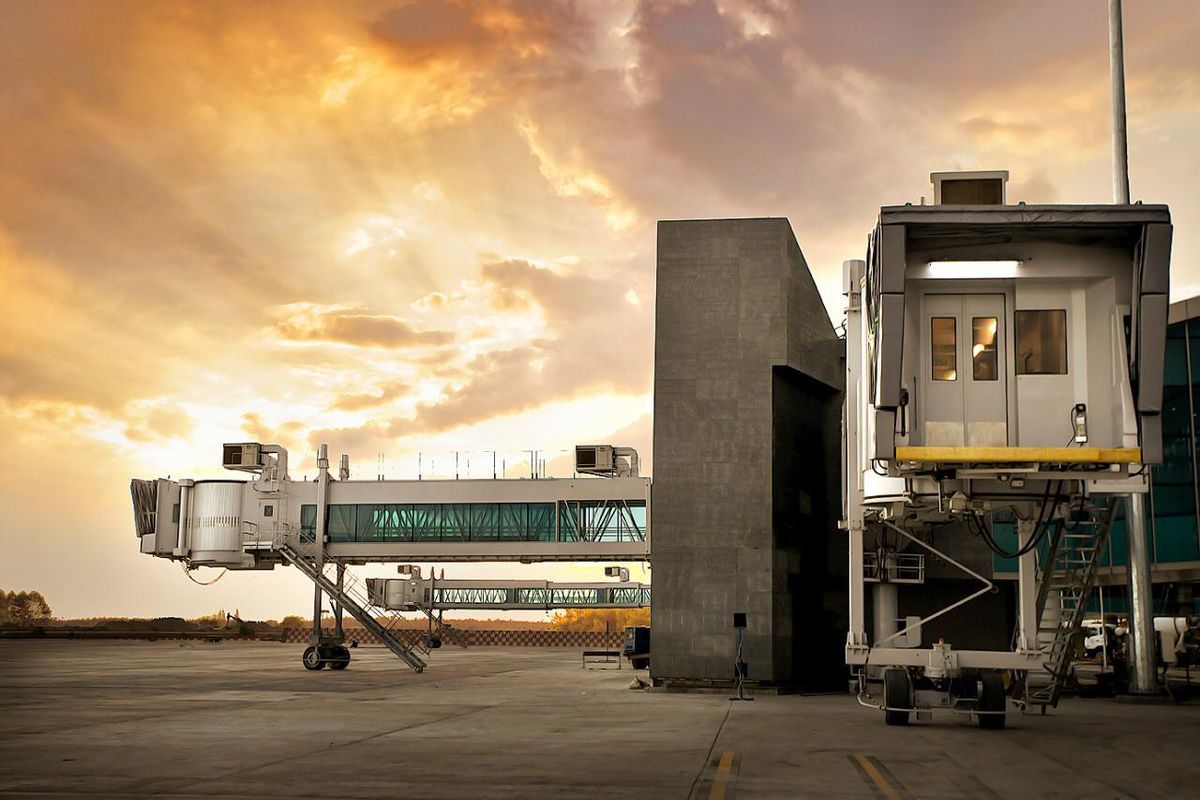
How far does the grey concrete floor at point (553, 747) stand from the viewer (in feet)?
48.6

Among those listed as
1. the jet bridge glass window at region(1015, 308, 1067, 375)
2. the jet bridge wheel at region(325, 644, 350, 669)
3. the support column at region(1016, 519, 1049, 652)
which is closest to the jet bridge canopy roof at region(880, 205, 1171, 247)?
the jet bridge glass window at region(1015, 308, 1067, 375)

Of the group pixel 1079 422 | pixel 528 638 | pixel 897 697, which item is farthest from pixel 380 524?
pixel 528 638

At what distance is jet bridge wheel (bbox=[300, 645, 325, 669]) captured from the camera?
49.6m

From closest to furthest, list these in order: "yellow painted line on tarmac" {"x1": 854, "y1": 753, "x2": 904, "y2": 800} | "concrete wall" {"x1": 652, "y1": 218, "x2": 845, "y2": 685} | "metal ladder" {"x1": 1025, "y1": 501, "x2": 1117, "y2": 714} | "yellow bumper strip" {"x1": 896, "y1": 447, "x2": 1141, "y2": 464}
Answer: "yellow painted line on tarmac" {"x1": 854, "y1": 753, "x2": 904, "y2": 800} → "yellow bumper strip" {"x1": 896, "y1": 447, "x2": 1141, "y2": 464} → "metal ladder" {"x1": 1025, "y1": 501, "x2": 1117, "y2": 714} → "concrete wall" {"x1": 652, "y1": 218, "x2": 845, "y2": 685}

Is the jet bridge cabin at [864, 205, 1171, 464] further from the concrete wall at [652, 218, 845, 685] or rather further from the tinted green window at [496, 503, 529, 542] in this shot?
the tinted green window at [496, 503, 529, 542]

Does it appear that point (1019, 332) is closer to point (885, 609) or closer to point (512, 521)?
point (885, 609)

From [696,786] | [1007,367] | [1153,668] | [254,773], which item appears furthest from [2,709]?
[1153,668]

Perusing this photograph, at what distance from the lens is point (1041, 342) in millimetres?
21594

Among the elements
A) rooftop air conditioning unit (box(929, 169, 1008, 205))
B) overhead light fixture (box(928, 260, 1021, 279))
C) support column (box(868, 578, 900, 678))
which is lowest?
support column (box(868, 578, 900, 678))

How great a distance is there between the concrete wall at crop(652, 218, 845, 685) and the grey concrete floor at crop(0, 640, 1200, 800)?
2.31m

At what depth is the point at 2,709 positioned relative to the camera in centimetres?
2678

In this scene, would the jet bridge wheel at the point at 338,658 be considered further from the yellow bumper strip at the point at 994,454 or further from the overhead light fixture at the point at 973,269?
the overhead light fixture at the point at 973,269

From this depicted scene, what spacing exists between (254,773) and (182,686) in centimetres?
2257

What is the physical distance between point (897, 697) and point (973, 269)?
28.6 ft
